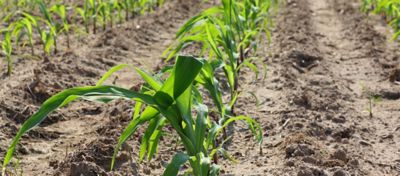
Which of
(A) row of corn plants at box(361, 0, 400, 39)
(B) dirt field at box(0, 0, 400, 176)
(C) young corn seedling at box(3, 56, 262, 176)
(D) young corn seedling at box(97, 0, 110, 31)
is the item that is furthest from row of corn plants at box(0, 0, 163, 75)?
(C) young corn seedling at box(3, 56, 262, 176)

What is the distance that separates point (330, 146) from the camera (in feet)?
11.4

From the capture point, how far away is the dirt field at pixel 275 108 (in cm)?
320

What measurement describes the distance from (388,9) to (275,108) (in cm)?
327

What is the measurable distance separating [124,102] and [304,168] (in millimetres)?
1656

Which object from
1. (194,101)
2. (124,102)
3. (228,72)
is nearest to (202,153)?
(194,101)

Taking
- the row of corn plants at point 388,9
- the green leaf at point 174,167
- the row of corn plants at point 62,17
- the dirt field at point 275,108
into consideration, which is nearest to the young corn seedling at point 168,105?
the green leaf at point 174,167

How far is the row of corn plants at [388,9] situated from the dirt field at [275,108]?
208 millimetres

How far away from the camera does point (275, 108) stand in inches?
165

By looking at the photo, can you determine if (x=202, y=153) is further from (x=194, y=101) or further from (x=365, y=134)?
(x=365, y=134)

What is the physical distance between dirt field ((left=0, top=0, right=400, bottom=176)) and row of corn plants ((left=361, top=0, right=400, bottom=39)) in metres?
0.21

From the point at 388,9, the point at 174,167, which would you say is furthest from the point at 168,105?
the point at 388,9

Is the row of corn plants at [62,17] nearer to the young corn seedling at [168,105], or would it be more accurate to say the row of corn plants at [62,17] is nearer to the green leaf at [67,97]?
the young corn seedling at [168,105]

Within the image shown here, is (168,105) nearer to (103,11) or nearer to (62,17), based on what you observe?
(62,17)

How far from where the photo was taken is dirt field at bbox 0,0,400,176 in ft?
10.5
